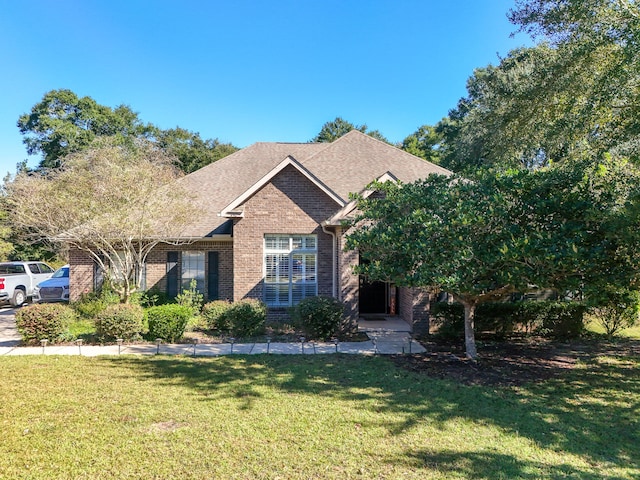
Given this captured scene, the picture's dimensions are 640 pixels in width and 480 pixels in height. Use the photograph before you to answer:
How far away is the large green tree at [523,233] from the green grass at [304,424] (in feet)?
6.48

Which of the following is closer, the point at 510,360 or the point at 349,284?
the point at 510,360

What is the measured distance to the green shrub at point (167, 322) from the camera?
32.1 ft

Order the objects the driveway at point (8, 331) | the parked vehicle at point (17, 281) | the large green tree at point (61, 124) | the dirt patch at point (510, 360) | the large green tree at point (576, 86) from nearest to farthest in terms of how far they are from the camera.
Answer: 1. the dirt patch at point (510, 360)
2. the large green tree at point (576, 86)
3. the driveway at point (8, 331)
4. the parked vehicle at point (17, 281)
5. the large green tree at point (61, 124)

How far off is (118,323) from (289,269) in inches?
210

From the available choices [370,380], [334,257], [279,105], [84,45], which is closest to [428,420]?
[370,380]

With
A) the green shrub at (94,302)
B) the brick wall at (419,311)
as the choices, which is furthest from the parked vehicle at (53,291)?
the brick wall at (419,311)

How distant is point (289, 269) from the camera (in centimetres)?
1280

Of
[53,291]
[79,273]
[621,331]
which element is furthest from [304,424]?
[53,291]

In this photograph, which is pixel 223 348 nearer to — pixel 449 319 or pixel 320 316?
pixel 320 316

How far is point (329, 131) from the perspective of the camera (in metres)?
41.3

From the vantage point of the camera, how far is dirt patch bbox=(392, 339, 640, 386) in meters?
7.32

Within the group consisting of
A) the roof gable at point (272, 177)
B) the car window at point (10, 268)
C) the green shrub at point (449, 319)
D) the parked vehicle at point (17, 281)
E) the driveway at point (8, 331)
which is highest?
the roof gable at point (272, 177)

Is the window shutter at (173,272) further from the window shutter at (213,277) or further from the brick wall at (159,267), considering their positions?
the window shutter at (213,277)

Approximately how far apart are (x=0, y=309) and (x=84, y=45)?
11859 millimetres
